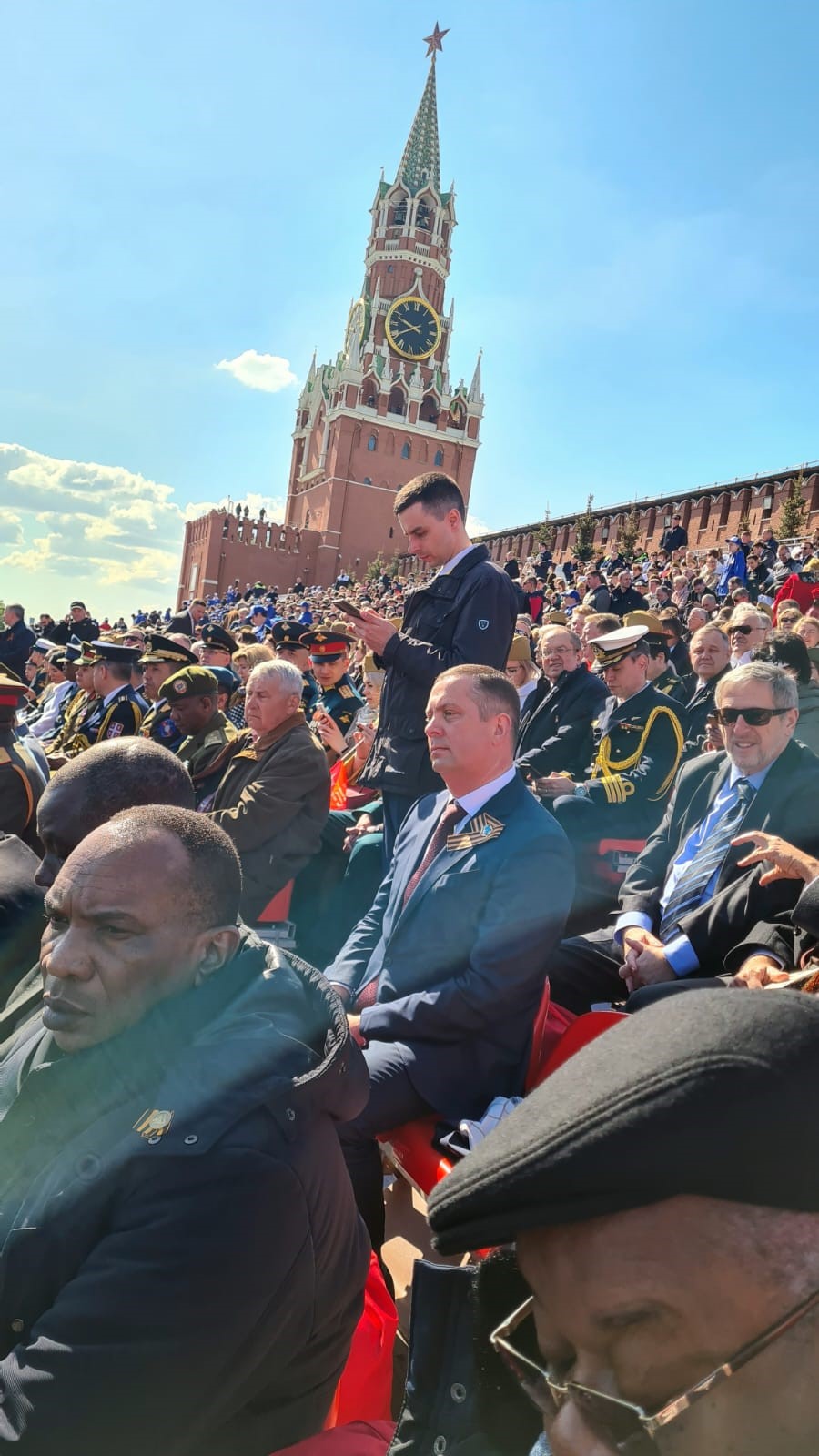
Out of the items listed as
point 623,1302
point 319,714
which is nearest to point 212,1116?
point 623,1302

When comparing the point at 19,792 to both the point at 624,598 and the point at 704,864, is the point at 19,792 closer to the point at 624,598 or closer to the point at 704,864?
the point at 704,864

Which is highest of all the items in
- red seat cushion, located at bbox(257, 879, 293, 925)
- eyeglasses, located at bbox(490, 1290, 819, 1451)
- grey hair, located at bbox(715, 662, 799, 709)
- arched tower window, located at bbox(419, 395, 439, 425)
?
arched tower window, located at bbox(419, 395, 439, 425)

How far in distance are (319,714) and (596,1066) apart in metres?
5.84

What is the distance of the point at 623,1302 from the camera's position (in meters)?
0.83

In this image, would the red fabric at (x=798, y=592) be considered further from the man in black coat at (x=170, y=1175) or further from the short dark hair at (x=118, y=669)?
the man in black coat at (x=170, y=1175)

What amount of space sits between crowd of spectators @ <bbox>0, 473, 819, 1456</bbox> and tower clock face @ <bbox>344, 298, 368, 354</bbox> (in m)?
71.4

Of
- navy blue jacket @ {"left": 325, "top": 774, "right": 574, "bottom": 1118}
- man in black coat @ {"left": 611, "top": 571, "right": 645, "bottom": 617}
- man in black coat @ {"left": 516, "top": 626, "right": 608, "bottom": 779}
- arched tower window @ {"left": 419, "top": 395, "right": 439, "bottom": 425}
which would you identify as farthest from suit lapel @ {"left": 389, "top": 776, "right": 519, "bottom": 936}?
arched tower window @ {"left": 419, "top": 395, "right": 439, "bottom": 425}

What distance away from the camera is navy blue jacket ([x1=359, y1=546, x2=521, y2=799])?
4121mm

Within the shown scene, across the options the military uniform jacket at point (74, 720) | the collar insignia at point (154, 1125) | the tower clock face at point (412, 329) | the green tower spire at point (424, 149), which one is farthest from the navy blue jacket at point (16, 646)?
the green tower spire at point (424, 149)

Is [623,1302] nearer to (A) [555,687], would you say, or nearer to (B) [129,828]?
(B) [129,828]

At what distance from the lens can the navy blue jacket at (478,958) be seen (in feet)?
9.87

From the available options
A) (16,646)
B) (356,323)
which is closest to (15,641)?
(16,646)

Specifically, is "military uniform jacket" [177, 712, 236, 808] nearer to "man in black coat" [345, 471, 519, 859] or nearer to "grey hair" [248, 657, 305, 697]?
"grey hair" [248, 657, 305, 697]

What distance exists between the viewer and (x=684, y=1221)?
2.66 feet
